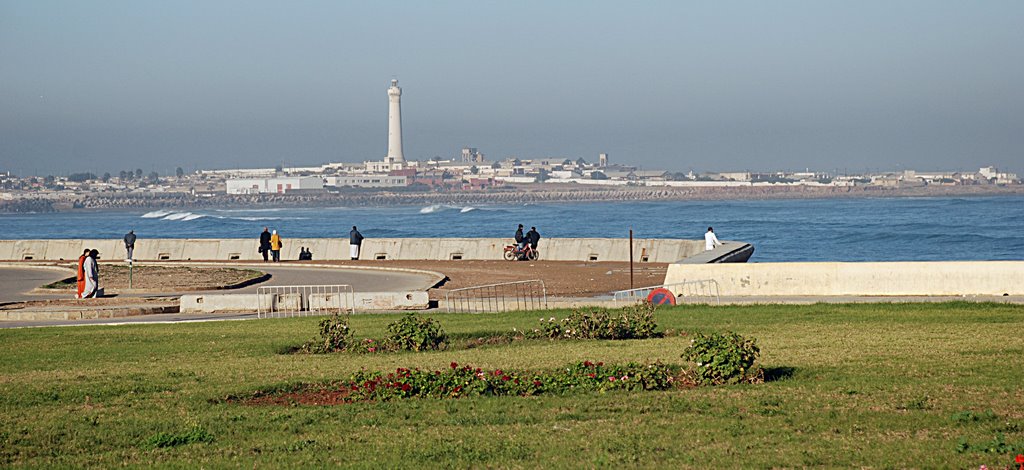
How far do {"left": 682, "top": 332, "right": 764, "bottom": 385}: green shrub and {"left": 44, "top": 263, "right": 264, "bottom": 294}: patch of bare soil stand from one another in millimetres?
18862

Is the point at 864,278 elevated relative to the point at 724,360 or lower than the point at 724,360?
lower

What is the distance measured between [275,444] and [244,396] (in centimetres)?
266

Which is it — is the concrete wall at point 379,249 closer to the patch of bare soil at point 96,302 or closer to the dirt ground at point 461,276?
the dirt ground at point 461,276

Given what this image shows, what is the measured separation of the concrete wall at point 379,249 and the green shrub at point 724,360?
2494cm

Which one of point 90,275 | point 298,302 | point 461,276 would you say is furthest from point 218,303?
point 461,276

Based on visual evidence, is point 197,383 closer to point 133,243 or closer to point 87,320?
point 87,320

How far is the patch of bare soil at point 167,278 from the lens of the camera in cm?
2861

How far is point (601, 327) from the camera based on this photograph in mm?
16062

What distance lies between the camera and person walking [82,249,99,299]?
81.7ft

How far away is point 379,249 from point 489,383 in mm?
30279

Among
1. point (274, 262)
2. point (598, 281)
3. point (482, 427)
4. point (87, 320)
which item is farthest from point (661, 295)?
point (274, 262)

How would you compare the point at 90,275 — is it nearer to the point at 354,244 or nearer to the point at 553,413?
the point at 354,244

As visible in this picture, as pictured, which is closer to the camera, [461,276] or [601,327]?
[601,327]

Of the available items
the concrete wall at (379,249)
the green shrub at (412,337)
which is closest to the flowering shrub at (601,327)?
the green shrub at (412,337)
